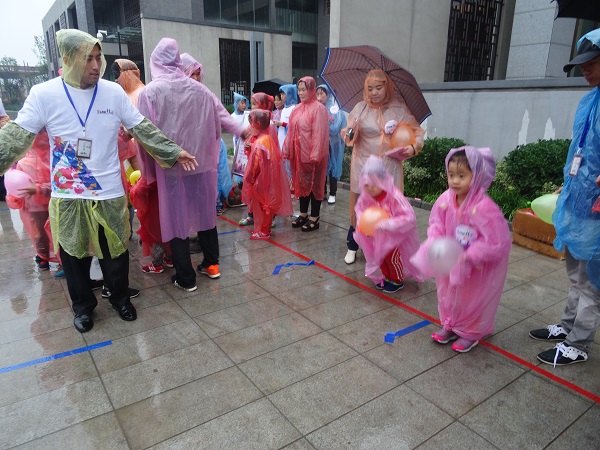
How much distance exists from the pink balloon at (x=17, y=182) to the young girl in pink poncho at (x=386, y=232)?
9.07 feet

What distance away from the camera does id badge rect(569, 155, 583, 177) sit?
2532 mm

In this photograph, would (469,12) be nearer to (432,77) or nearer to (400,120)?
(432,77)

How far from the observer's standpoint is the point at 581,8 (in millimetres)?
2729

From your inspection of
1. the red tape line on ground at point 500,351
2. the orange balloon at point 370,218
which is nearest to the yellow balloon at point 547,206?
the red tape line on ground at point 500,351

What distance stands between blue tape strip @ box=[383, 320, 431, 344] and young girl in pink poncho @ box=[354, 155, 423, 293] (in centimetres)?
58

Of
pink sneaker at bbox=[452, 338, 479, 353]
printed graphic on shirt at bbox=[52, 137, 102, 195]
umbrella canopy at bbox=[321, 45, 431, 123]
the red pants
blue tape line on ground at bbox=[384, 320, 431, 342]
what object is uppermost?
umbrella canopy at bbox=[321, 45, 431, 123]

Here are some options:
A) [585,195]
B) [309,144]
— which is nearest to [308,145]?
[309,144]

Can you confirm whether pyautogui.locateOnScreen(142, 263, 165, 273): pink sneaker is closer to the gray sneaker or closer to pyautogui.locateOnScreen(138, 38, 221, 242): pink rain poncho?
pyautogui.locateOnScreen(138, 38, 221, 242): pink rain poncho

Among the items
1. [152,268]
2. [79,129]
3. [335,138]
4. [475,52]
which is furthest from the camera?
[475,52]

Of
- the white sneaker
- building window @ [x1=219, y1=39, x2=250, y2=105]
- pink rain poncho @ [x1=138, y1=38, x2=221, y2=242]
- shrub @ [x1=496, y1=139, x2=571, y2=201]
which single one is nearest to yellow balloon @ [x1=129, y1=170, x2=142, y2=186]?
pink rain poncho @ [x1=138, y1=38, x2=221, y2=242]

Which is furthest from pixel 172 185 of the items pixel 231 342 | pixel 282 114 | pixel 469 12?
pixel 469 12

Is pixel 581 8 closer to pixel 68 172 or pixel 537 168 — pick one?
pixel 537 168

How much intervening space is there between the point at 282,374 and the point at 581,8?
9.79ft

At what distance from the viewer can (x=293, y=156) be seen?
5461 millimetres
